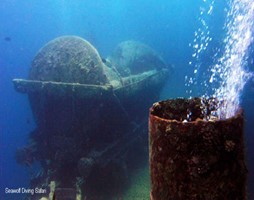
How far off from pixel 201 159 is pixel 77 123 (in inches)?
270

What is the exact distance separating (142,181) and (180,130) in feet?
23.0

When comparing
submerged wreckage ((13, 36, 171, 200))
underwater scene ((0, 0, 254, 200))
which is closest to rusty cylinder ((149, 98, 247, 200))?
underwater scene ((0, 0, 254, 200))

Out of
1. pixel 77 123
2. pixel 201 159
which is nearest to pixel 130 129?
pixel 77 123

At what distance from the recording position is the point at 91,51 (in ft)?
29.5

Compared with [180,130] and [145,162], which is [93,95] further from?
[180,130]

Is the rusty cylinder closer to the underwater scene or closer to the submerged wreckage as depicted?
the underwater scene

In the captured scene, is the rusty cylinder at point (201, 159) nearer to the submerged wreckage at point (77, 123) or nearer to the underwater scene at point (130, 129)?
the underwater scene at point (130, 129)

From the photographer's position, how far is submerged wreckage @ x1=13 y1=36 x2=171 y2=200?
812 centimetres

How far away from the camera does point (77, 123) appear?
27.8 feet

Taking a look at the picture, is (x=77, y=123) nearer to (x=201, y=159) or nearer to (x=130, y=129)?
(x=130, y=129)

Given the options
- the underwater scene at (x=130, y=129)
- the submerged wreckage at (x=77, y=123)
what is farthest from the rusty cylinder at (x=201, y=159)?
the submerged wreckage at (x=77, y=123)

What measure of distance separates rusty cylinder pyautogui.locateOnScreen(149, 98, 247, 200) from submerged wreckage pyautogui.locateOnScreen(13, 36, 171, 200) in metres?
5.83

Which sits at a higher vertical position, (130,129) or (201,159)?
(130,129)

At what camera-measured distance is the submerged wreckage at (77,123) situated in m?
8.12
